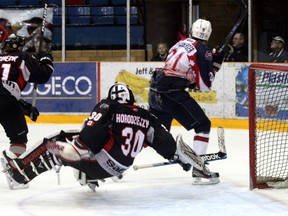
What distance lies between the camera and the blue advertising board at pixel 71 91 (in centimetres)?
1099

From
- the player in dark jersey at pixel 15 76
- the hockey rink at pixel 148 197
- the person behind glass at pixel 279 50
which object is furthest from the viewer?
the person behind glass at pixel 279 50

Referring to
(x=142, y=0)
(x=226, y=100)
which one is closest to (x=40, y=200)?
(x=226, y=100)

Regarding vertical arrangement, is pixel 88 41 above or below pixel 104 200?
above

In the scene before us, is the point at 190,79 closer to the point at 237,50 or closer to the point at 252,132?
the point at 252,132

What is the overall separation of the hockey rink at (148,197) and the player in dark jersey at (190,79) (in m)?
0.31

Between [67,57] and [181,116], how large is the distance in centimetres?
590

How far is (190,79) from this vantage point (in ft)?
21.0

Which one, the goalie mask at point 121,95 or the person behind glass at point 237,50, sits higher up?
the person behind glass at point 237,50

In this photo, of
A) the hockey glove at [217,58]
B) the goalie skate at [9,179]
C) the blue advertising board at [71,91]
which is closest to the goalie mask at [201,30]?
the hockey glove at [217,58]

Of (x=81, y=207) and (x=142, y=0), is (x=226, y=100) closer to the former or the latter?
(x=142, y=0)

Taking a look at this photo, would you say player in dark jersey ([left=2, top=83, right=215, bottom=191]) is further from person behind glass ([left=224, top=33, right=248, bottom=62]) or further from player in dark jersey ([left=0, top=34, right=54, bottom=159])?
person behind glass ([left=224, top=33, right=248, bottom=62])

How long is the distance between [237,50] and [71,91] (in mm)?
2113

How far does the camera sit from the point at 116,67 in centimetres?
1098

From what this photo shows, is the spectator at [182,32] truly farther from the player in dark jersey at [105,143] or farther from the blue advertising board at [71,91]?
the player in dark jersey at [105,143]
